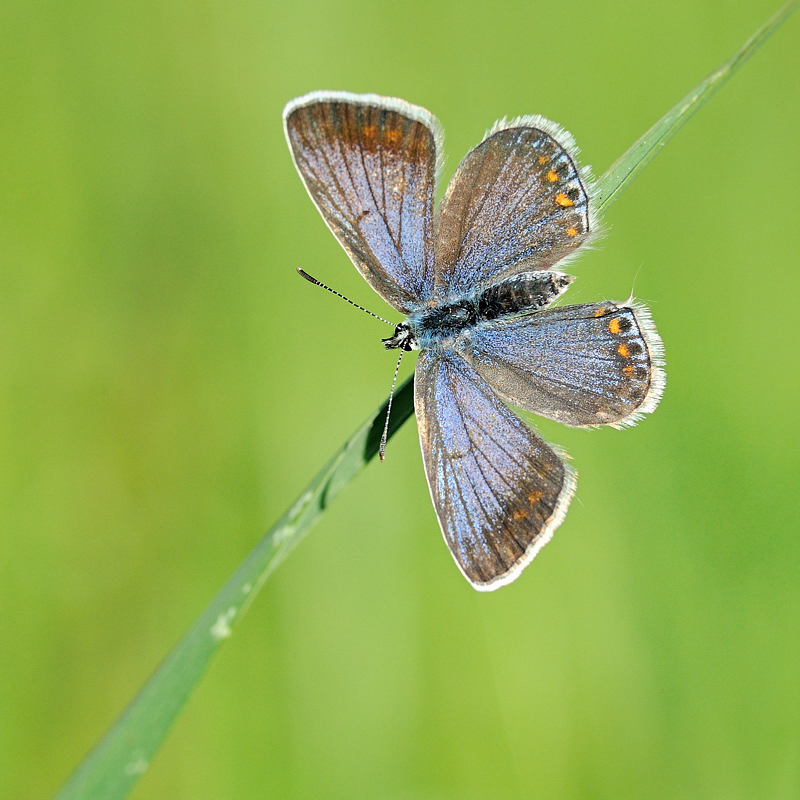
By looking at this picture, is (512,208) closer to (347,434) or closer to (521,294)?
(521,294)

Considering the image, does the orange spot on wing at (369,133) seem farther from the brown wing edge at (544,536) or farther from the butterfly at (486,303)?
the brown wing edge at (544,536)

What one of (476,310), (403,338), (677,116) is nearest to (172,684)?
(403,338)

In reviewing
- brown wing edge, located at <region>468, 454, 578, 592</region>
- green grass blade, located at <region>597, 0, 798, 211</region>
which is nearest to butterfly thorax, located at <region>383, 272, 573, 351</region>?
green grass blade, located at <region>597, 0, 798, 211</region>

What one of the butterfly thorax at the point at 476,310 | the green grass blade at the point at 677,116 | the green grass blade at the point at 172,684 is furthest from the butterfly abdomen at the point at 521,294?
the green grass blade at the point at 172,684

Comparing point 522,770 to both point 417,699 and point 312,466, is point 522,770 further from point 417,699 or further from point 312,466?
point 312,466

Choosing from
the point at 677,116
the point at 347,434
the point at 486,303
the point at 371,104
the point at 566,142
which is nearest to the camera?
the point at 677,116

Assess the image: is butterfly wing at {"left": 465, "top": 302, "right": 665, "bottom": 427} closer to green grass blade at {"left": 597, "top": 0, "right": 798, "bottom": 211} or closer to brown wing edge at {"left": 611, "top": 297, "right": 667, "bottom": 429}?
brown wing edge at {"left": 611, "top": 297, "right": 667, "bottom": 429}

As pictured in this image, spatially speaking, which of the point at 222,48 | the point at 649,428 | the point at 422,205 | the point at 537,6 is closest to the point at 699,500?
the point at 649,428
